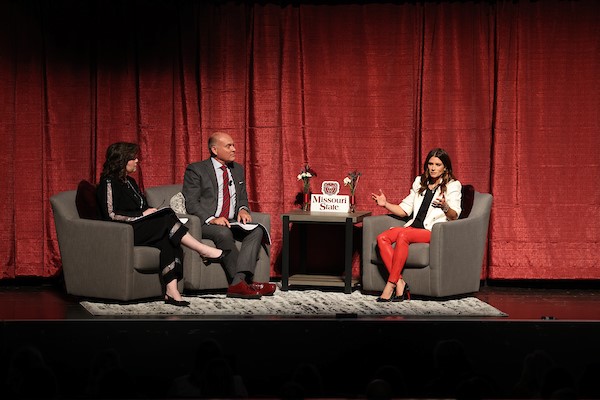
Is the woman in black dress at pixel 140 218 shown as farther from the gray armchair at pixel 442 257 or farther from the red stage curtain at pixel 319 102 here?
the gray armchair at pixel 442 257

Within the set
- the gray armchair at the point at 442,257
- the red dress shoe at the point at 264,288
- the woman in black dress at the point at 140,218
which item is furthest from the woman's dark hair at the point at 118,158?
the gray armchair at the point at 442,257

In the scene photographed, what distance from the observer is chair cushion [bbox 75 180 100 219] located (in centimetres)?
573

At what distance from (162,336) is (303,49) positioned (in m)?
4.10

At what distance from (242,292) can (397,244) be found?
109 cm

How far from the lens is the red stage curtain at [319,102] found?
6.53 m

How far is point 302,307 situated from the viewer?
5547 mm

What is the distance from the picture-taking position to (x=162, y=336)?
117 inches

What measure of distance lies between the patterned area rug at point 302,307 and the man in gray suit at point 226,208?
0.15 m

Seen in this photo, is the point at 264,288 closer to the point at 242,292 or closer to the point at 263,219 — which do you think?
the point at 242,292

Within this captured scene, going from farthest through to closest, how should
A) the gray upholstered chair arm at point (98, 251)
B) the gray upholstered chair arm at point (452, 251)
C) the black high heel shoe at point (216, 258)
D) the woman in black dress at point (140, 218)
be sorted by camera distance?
the black high heel shoe at point (216, 258) < the gray upholstered chair arm at point (452, 251) < the woman in black dress at point (140, 218) < the gray upholstered chair arm at point (98, 251)

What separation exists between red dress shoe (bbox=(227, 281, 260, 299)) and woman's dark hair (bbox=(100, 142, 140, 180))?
107 centimetres

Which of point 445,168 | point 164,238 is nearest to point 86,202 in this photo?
point 164,238

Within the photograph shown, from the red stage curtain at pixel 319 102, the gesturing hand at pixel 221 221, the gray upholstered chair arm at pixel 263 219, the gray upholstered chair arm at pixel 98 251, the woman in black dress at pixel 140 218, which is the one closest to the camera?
the gray upholstered chair arm at pixel 98 251

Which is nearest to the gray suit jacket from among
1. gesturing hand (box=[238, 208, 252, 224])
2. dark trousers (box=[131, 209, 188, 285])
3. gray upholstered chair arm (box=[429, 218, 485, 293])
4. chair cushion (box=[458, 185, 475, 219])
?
gesturing hand (box=[238, 208, 252, 224])
